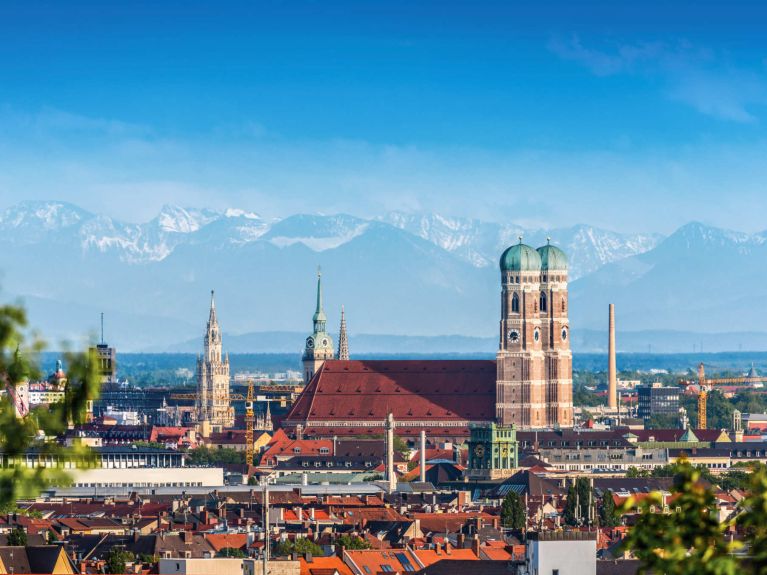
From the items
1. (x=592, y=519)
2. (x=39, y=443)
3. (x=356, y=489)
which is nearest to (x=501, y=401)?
(x=356, y=489)

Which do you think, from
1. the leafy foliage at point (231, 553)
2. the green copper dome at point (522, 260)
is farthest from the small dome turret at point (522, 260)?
the leafy foliage at point (231, 553)

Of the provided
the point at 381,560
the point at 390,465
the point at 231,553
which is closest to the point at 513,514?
A: the point at 381,560

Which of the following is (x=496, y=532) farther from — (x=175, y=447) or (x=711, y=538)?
(x=175, y=447)

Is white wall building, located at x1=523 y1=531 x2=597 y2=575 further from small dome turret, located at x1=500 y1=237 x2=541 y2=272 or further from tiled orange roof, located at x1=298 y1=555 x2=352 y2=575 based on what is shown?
small dome turret, located at x1=500 y1=237 x2=541 y2=272

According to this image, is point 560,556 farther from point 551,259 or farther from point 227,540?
point 551,259

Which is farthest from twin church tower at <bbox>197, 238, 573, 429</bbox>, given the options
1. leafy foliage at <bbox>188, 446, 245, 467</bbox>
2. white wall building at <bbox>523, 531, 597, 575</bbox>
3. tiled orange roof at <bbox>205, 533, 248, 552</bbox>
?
white wall building at <bbox>523, 531, 597, 575</bbox>

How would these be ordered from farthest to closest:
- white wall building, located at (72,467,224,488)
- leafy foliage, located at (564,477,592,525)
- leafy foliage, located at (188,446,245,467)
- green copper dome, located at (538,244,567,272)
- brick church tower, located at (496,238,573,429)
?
1. green copper dome, located at (538,244,567,272)
2. brick church tower, located at (496,238,573,429)
3. leafy foliage, located at (188,446,245,467)
4. white wall building, located at (72,467,224,488)
5. leafy foliage, located at (564,477,592,525)

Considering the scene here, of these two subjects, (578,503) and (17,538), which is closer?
(17,538)
